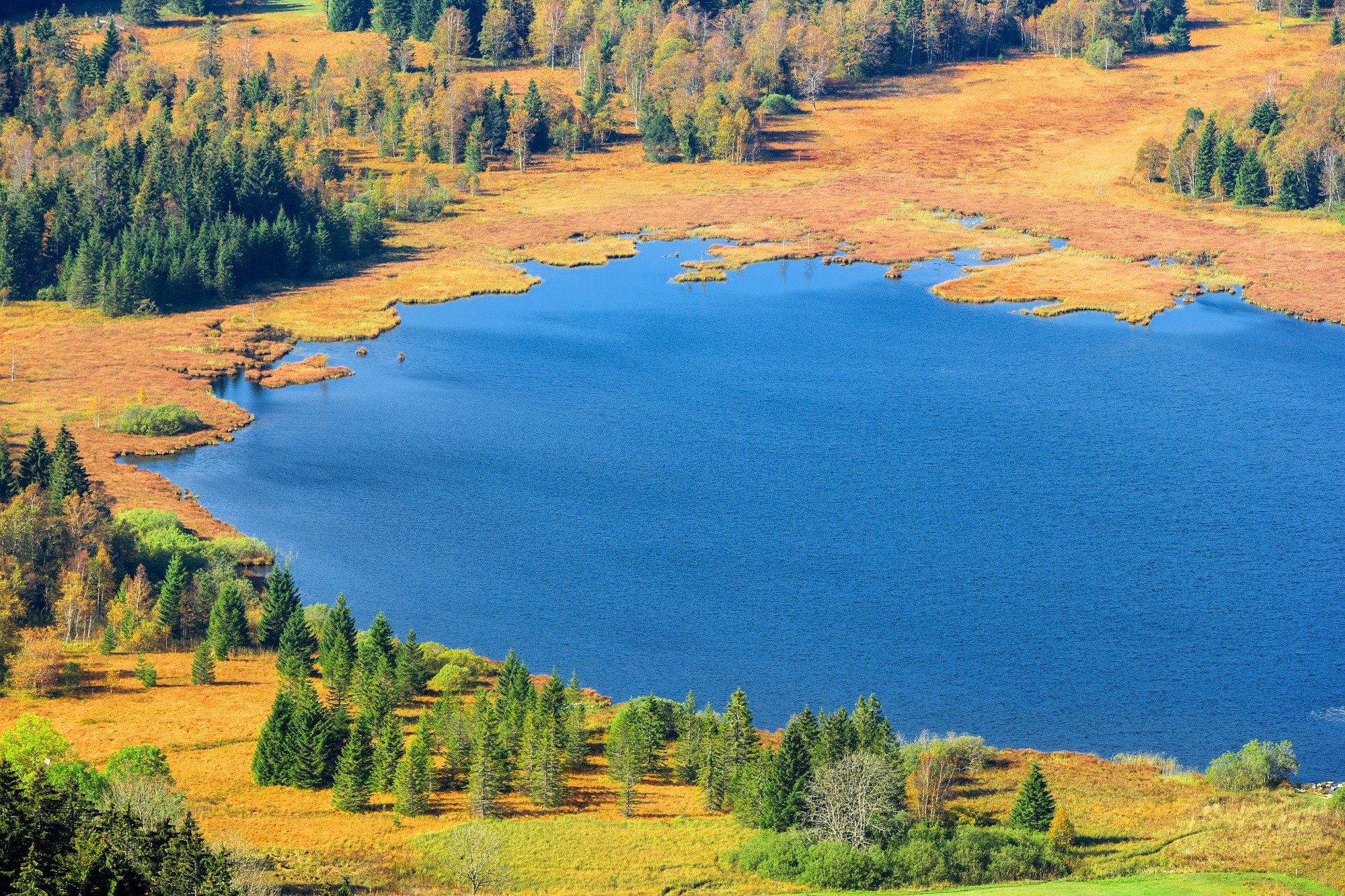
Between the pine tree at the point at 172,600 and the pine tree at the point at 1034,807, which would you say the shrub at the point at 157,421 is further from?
the pine tree at the point at 1034,807

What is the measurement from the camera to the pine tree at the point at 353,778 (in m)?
72.8

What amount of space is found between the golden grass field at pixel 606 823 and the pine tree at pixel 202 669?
344 centimetres

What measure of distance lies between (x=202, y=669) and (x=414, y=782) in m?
22.0

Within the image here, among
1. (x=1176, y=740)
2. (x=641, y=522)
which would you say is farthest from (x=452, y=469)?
(x=1176, y=740)

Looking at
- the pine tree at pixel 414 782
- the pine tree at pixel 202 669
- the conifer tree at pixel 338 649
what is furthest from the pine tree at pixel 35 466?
the pine tree at pixel 414 782

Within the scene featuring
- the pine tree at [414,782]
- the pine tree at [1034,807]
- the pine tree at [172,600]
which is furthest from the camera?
the pine tree at [172,600]

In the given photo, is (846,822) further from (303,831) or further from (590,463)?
(590,463)

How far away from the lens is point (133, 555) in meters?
101

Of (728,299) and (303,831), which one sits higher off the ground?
(728,299)

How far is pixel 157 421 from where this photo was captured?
436 ft

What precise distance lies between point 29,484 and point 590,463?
4378 cm

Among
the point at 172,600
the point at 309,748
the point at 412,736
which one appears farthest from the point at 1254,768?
the point at 172,600

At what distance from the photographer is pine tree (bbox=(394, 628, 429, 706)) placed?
3354 inches

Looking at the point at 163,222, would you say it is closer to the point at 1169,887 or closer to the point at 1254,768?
the point at 1254,768
